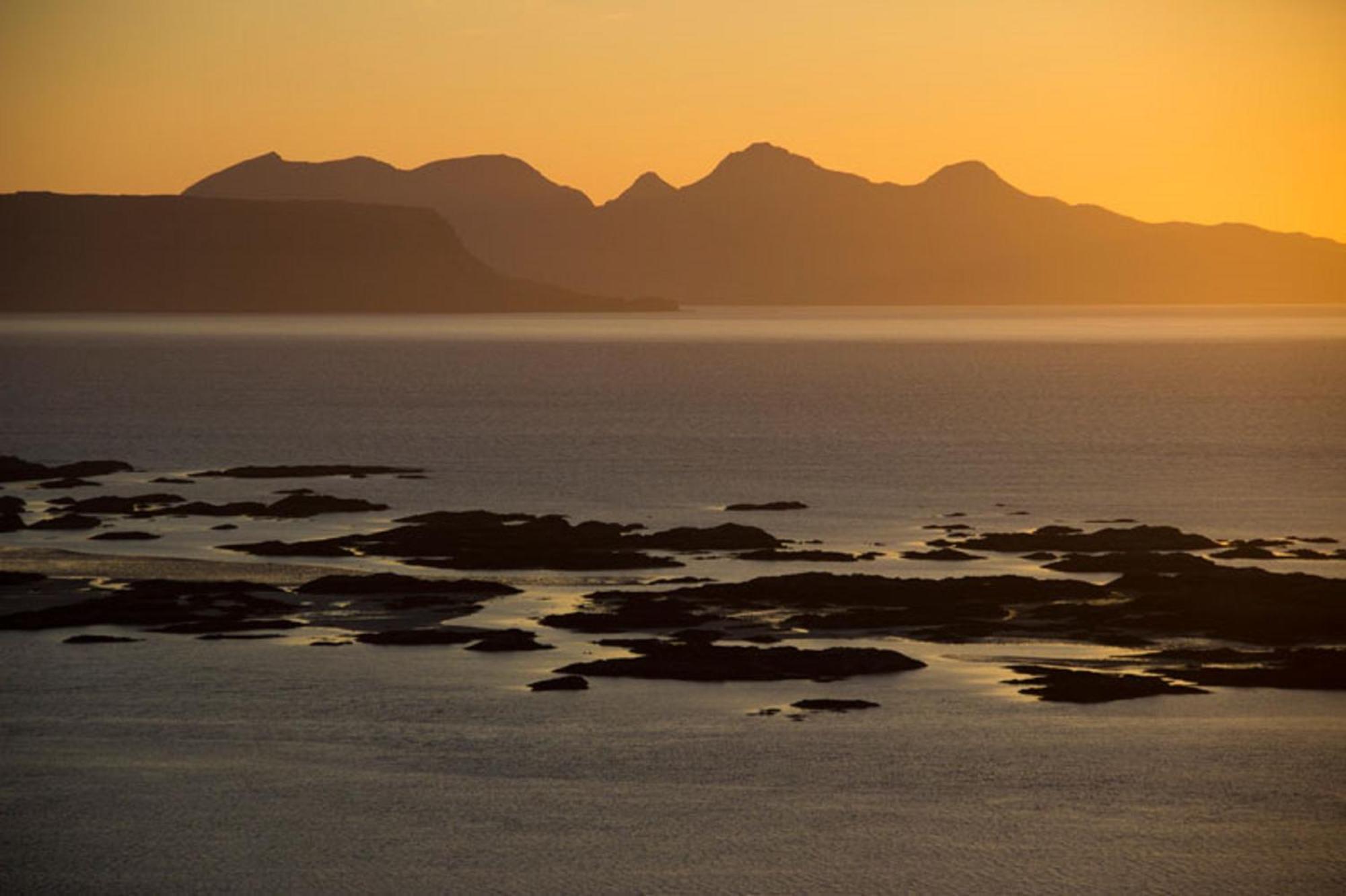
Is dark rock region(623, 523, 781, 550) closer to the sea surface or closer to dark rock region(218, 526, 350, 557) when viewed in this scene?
the sea surface

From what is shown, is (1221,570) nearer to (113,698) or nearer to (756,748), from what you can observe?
(756,748)

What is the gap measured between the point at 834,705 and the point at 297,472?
5186 centimetres

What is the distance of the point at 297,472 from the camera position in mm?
85562

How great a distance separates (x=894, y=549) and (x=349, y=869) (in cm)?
3218

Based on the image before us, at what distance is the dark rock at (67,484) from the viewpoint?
76.9 m

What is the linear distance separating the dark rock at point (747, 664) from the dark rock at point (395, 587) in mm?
9603

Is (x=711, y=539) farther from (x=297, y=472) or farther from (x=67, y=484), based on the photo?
(x=297, y=472)

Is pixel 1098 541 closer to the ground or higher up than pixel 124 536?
higher up

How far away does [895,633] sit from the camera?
44375 mm

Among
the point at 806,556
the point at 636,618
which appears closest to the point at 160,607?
the point at 636,618

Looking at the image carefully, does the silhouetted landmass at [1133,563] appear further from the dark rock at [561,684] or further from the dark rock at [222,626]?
the dark rock at [222,626]

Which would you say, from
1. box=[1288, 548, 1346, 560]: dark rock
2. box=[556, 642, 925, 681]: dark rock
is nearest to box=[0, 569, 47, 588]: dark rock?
box=[556, 642, 925, 681]: dark rock

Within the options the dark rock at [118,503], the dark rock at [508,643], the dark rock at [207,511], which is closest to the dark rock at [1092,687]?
the dark rock at [508,643]

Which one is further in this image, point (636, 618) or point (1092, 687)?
point (636, 618)
